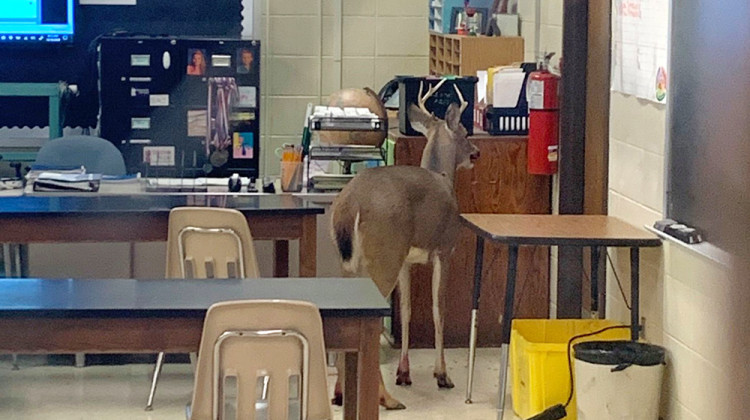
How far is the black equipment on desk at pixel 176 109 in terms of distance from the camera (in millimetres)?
7062

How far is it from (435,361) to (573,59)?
1526mm

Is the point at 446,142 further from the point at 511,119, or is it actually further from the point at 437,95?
the point at 511,119

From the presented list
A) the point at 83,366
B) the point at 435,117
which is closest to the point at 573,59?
the point at 435,117

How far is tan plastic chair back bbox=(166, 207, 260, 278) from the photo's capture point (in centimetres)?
450

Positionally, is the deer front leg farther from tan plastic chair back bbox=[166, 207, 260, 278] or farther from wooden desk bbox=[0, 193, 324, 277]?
tan plastic chair back bbox=[166, 207, 260, 278]

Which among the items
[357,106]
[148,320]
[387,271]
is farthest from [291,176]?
[148,320]

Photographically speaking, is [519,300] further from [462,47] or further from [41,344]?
[41,344]

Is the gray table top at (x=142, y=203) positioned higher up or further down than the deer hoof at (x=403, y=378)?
higher up

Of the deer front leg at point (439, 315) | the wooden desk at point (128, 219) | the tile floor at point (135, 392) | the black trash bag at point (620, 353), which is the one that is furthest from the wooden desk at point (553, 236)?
the wooden desk at point (128, 219)

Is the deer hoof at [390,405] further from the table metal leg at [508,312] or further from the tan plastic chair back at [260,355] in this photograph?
the tan plastic chair back at [260,355]

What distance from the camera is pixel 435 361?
562cm

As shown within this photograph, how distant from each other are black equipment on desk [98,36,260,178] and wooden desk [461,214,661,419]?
96.6 inches

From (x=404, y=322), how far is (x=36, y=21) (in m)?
3.23

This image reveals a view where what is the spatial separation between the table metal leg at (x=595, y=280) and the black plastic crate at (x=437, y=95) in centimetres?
119
